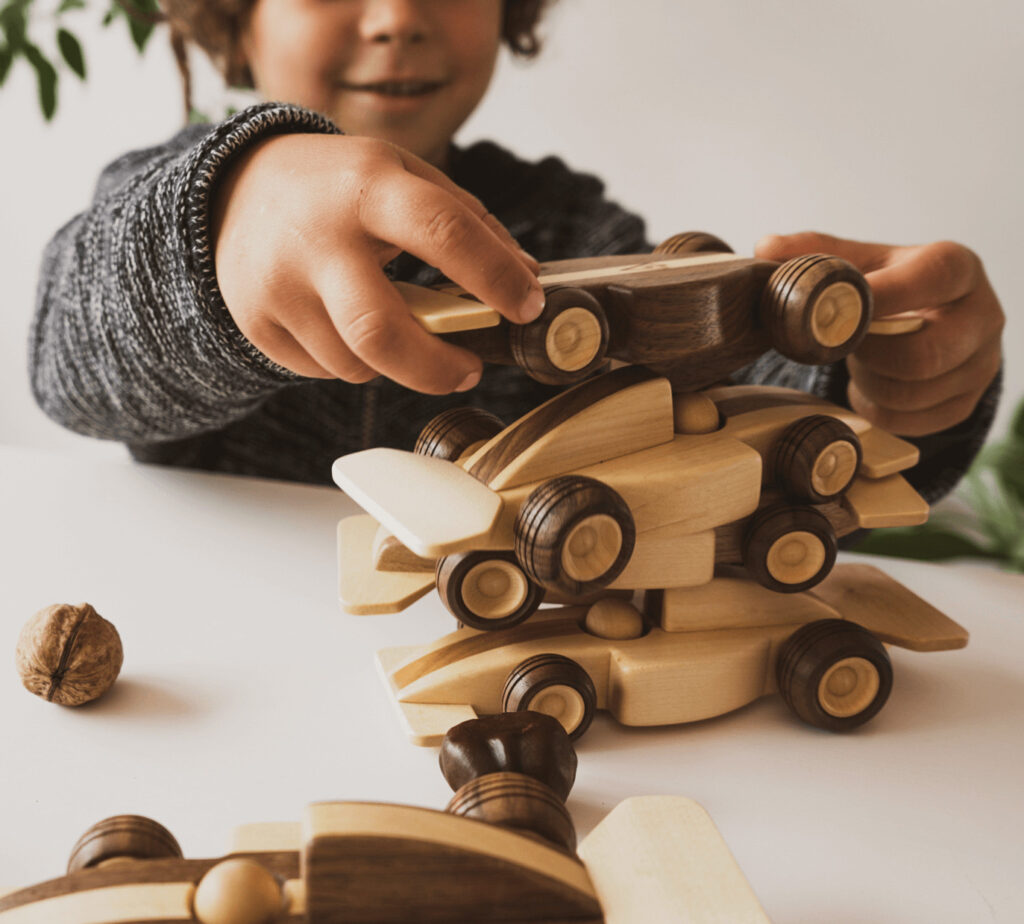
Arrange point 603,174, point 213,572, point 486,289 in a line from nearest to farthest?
point 486,289
point 213,572
point 603,174

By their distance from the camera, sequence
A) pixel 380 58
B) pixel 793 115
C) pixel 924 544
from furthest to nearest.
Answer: pixel 793 115
pixel 924 544
pixel 380 58

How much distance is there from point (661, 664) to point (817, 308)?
16 cm

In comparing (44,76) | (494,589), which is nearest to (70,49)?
(44,76)

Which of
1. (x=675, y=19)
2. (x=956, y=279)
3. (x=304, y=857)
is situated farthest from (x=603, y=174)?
(x=304, y=857)

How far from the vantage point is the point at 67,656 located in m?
0.44

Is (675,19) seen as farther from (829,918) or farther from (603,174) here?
(829,918)

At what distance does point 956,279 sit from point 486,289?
34 centimetres

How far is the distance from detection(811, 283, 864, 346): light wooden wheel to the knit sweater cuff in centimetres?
27

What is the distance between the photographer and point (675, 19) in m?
1.38

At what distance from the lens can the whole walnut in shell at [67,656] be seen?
440 millimetres

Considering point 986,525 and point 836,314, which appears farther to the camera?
point 986,525

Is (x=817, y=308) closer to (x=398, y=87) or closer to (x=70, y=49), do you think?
(x=398, y=87)

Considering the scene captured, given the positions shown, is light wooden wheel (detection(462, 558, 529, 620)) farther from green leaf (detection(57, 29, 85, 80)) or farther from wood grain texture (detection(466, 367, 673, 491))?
green leaf (detection(57, 29, 85, 80))

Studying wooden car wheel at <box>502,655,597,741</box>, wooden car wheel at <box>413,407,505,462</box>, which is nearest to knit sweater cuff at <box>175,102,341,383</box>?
wooden car wheel at <box>413,407,505,462</box>
